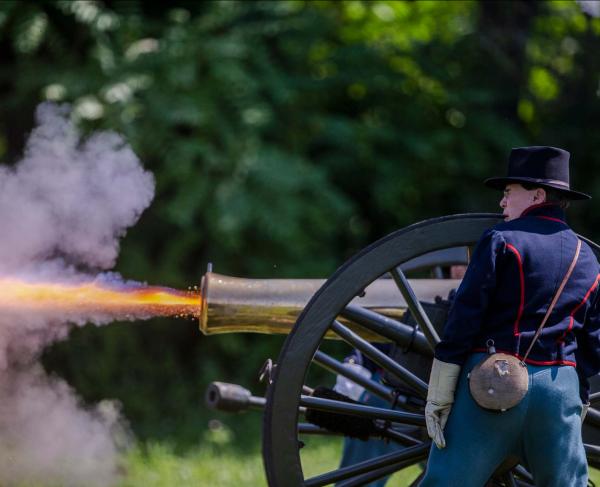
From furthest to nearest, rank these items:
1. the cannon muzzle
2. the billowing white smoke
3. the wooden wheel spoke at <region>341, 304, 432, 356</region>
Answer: the billowing white smoke → the cannon muzzle → the wooden wheel spoke at <region>341, 304, 432, 356</region>

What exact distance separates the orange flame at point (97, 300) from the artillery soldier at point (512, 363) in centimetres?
131

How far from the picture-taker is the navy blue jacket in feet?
10.1

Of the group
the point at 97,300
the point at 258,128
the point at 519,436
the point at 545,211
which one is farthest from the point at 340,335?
the point at 258,128

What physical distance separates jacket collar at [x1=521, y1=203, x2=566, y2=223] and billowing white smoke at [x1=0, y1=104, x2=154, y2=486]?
2213mm

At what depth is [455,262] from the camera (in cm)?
475

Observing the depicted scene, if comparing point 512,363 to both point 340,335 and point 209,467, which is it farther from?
point 209,467

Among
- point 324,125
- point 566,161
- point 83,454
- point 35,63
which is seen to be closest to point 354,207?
point 324,125

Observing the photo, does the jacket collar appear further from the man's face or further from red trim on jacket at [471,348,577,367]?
red trim on jacket at [471,348,577,367]

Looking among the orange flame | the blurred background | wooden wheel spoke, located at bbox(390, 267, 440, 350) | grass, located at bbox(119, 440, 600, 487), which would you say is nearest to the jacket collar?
wooden wheel spoke, located at bbox(390, 267, 440, 350)

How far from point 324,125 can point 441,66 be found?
122cm

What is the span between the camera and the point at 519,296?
10.2 feet

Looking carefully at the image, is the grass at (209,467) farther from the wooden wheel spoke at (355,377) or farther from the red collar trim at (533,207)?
the red collar trim at (533,207)

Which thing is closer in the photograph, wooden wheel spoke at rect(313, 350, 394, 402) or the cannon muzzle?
wooden wheel spoke at rect(313, 350, 394, 402)

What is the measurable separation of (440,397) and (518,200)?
675 mm
